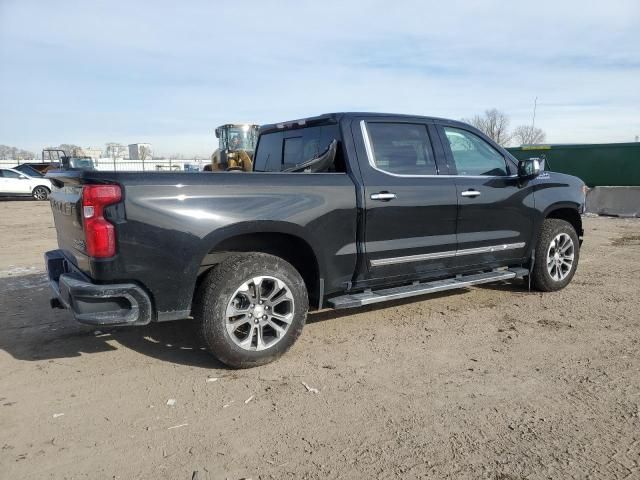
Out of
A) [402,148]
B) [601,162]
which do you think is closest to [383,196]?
[402,148]

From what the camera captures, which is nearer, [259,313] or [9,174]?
[259,313]

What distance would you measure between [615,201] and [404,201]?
42.7 feet

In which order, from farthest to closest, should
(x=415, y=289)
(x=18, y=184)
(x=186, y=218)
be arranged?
1. (x=18, y=184)
2. (x=415, y=289)
3. (x=186, y=218)

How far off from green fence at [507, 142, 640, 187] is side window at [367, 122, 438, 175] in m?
12.6

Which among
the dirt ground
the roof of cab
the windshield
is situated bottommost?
the dirt ground

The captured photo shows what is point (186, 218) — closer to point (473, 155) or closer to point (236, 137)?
point (473, 155)

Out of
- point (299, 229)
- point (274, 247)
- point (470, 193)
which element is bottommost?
point (274, 247)

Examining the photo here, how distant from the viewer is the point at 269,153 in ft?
17.6

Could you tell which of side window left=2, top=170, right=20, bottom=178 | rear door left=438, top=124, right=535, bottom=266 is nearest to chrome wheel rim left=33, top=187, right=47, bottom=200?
side window left=2, top=170, right=20, bottom=178

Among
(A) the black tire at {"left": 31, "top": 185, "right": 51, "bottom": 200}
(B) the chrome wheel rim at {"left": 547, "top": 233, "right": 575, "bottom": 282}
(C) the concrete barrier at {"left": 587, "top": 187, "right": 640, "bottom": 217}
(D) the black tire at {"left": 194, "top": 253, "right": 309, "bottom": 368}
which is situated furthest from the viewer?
(A) the black tire at {"left": 31, "top": 185, "right": 51, "bottom": 200}

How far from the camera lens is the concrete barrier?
47.0 feet

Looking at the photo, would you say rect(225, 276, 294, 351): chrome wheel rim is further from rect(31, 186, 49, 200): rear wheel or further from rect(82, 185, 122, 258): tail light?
rect(31, 186, 49, 200): rear wheel

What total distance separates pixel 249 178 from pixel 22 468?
7.31 feet

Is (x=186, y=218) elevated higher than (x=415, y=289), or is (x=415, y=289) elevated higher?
(x=186, y=218)
